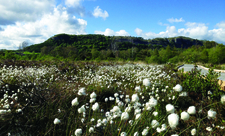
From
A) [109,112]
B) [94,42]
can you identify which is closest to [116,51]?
[94,42]

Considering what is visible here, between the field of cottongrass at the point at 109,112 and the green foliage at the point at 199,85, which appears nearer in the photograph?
the field of cottongrass at the point at 109,112

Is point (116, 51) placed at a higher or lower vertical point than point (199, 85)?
higher

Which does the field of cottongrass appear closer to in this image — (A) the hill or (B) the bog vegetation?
(B) the bog vegetation

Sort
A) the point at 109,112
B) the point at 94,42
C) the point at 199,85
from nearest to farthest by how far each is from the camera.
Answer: the point at 109,112 < the point at 199,85 < the point at 94,42

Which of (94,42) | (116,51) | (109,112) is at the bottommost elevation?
(109,112)

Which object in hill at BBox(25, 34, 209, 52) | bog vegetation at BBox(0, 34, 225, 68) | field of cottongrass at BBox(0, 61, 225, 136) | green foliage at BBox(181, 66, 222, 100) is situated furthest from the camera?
hill at BBox(25, 34, 209, 52)

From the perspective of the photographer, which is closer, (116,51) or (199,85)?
(199,85)

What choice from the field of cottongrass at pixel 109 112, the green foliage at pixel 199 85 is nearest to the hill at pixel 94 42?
the field of cottongrass at pixel 109 112

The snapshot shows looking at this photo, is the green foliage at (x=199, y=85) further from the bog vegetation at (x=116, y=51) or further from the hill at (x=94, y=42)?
the hill at (x=94, y=42)

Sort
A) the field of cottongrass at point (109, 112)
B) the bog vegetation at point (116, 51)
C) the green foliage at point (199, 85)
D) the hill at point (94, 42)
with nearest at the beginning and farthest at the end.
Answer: the field of cottongrass at point (109, 112) < the green foliage at point (199, 85) < the bog vegetation at point (116, 51) < the hill at point (94, 42)

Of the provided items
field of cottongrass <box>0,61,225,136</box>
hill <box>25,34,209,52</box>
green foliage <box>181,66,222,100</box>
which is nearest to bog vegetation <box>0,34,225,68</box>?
hill <box>25,34,209,52</box>

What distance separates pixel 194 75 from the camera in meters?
4.60

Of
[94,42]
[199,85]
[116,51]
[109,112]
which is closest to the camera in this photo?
[109,112]

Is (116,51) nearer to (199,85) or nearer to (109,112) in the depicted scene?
(199,85)
